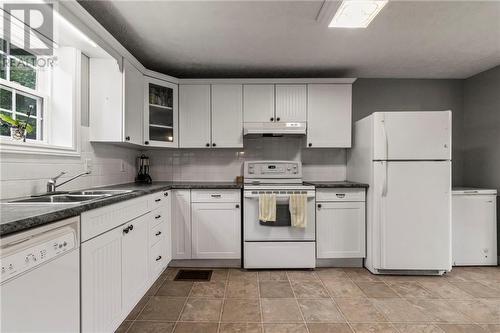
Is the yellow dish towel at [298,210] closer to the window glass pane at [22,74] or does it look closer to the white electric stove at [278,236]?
the white electric stove at [278,236]

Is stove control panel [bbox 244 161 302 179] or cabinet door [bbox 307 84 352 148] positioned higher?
cabinet door [bbox 307 84 352 148]

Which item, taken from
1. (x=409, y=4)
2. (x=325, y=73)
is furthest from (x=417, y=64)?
(x=409, y=4)

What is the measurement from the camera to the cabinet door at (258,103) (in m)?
3.10

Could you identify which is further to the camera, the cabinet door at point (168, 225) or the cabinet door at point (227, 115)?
the cabinet door at point (227, 115)

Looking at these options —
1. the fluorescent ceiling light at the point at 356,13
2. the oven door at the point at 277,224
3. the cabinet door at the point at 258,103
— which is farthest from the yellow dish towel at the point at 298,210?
the fluorescent ceiling light at the point at 356,13

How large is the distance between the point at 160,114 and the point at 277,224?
1851 mm

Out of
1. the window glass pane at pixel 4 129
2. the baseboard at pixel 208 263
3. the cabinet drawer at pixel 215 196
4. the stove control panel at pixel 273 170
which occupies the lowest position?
the baseboard at pixel 208 263

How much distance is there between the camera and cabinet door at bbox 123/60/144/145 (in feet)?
7.91

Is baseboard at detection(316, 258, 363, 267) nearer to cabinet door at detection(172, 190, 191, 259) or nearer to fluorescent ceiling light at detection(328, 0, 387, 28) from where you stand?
cabinet door at detection(172, 190, 191, 259)

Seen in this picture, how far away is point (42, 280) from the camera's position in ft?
3.18

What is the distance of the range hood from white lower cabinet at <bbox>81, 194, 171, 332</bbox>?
1.38 m

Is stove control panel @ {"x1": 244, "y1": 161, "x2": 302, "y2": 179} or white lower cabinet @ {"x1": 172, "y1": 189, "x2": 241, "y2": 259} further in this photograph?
stove control panel @ {"x1": 244, "y1": 161, "x2": 302, "y2": 179}

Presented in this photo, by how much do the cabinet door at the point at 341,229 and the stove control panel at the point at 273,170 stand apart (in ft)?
1.91

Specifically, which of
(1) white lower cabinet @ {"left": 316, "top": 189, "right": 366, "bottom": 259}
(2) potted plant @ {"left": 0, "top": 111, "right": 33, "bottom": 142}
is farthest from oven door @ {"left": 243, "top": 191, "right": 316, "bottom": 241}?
(2) potted plant @ {"left": 0, "top": 111, "right": 33, "bottom": 142}
